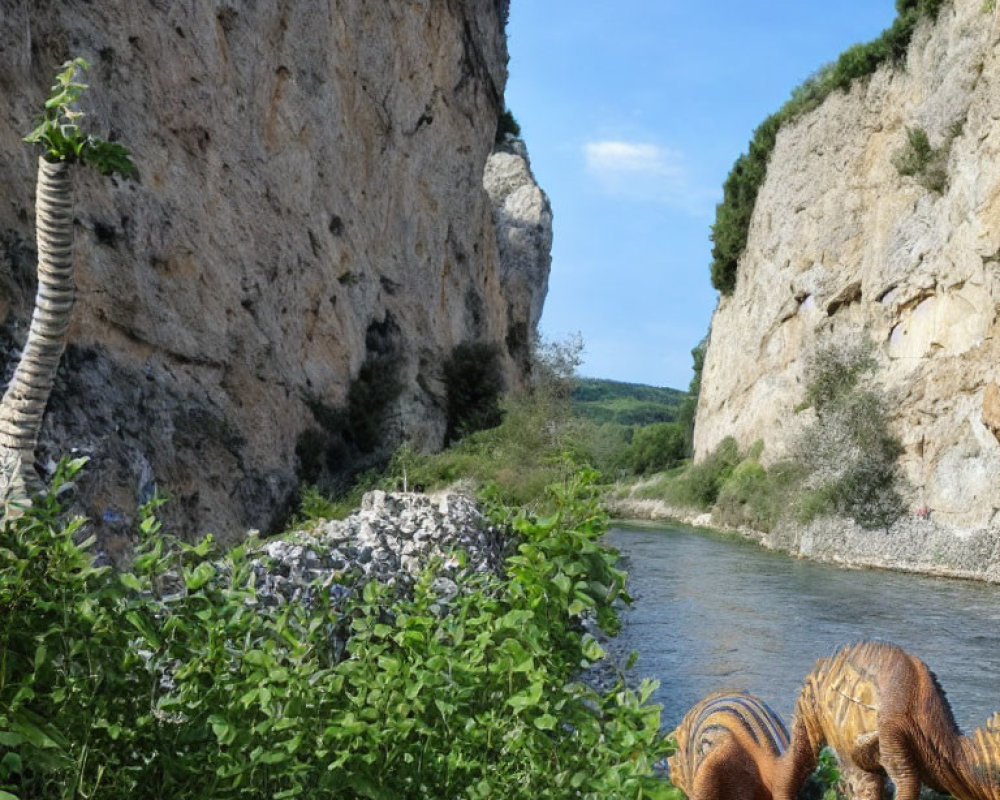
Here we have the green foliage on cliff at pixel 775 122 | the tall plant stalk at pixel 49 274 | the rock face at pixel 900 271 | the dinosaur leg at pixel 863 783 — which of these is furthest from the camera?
the green foliage on cliff at pixel 775 122

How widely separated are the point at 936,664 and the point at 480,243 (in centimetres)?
2185

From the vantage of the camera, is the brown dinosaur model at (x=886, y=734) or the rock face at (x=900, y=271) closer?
the brown dinosaur model at (x=886, y=734)

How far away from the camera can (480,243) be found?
3039cm

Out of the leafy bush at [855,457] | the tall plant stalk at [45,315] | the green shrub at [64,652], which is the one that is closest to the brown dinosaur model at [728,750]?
the green shrub at [64,652]

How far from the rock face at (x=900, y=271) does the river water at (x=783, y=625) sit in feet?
13.5

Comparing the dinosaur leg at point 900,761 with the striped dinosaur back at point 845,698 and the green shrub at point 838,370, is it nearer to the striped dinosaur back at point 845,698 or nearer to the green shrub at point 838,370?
the striped dinosaur back at point 845,698

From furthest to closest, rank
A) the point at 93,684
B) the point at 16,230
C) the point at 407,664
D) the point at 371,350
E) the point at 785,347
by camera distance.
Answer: the point at 785,347
the point at 371,350
the point at 16,230
the point at 407,664
the point at 93,684

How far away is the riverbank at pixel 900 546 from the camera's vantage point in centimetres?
1925

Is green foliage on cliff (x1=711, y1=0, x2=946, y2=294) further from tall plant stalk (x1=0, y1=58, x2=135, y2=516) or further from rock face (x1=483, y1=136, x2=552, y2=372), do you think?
tall plant stalk (x1=0, y1=58, x2=135, y2=516)

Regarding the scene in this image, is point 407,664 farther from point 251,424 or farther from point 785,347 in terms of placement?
point 785,347

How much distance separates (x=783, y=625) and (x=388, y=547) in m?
6.91

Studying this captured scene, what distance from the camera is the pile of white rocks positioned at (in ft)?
22.3

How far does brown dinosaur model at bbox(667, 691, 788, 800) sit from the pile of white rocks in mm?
2106

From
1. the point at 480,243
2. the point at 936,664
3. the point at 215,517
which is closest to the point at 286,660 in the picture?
the point at 936,664
